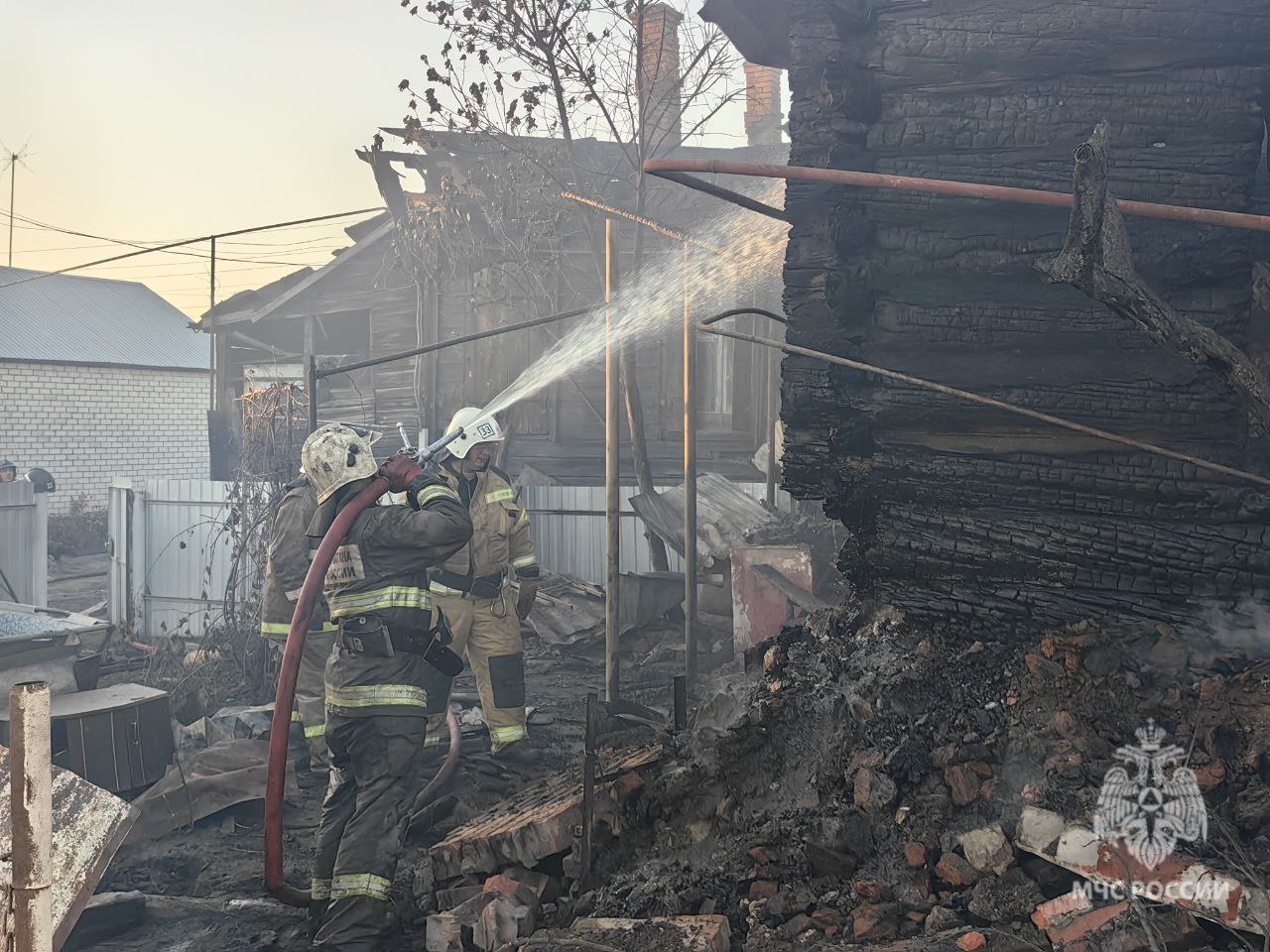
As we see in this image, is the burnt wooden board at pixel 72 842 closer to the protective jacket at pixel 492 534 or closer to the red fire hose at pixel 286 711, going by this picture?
the red fire hose at pixel 286 711

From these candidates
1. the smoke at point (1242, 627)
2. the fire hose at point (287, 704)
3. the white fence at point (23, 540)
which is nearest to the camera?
the smoke at point (1242, 627)

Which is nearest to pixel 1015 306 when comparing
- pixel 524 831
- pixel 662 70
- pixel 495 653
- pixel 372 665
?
pixel 524 831

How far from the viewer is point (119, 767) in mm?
6227

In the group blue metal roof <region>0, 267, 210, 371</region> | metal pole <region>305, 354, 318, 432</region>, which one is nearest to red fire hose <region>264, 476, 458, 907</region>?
metal pole <region>305, 354, 318, 432</region>

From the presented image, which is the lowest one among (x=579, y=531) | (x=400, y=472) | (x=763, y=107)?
(x=579, y=531)

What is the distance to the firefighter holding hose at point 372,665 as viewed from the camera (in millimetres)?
4246

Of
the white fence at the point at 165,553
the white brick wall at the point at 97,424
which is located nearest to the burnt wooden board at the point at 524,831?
the white fence at the point at 165,553

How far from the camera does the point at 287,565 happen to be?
6.49 meters

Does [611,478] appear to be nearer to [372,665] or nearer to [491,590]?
[491,590]

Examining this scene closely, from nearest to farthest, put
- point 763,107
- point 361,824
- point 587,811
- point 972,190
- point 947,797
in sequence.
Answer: point 972,190
point 947,797
point 587,811
point 361,824
point 763,107

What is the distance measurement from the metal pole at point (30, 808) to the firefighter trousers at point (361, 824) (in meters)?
2.55

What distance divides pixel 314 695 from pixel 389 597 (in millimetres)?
2304

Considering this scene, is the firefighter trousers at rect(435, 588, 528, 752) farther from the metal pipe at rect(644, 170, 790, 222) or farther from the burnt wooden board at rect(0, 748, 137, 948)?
the burnt wooden board at rect(0, 748, 137, 948)

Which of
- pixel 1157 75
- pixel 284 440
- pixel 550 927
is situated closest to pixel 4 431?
pixel 284 440
